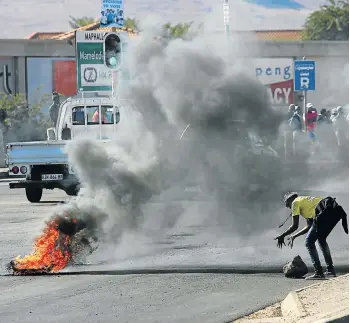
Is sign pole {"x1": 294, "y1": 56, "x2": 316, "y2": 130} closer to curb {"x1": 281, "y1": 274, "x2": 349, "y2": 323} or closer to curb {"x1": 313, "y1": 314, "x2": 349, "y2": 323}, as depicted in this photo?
curb {"x1": 281, "y1": 274, "x2": 349, "y2": 323}

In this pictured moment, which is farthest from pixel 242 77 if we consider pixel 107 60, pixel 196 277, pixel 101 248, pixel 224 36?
pixel 107 60

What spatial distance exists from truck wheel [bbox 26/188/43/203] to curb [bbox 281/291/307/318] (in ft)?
38.2

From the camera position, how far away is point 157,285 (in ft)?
32.2

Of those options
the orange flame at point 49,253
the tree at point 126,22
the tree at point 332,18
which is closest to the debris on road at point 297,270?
the orange flame at point 49,253

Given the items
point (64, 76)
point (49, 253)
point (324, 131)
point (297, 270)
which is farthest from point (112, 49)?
point (64, 76)

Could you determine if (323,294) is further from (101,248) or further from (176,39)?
(176,39)

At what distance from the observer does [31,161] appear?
1862cm

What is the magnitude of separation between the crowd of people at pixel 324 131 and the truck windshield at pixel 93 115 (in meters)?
3.91

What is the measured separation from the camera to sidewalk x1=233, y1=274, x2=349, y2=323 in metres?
7.46

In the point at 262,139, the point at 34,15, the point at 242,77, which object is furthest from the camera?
the point at 34,15

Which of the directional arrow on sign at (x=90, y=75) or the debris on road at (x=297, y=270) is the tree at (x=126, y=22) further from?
the debris on road at (x=297, y=270)

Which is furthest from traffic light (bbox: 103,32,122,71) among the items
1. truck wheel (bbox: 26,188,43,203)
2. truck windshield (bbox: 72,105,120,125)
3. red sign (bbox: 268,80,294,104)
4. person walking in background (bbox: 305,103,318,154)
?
person walking in background (bbox: 305,103,318,154)

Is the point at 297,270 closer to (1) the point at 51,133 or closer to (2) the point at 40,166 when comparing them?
(2) the point at 40,166

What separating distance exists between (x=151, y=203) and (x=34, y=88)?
30.3 metres
